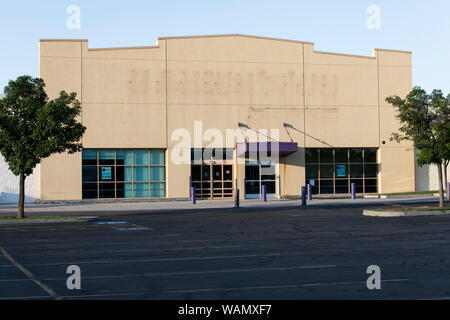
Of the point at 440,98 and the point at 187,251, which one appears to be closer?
the point at 187,251

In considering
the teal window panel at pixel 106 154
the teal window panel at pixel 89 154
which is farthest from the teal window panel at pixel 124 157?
the teal window panel at pixel 89 154

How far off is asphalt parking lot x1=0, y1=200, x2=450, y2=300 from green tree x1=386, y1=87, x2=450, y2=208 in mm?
5570

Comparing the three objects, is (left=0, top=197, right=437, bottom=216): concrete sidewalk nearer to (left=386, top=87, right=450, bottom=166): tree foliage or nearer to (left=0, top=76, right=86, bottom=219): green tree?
(left=0, top=76, right=86, bottom=219): green tree

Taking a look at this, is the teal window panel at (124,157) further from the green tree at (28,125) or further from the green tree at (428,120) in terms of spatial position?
the green tree at (428,120)

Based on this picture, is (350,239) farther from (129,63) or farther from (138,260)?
(129,63)

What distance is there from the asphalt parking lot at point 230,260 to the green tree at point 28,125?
4040mm

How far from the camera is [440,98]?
26.2 metres

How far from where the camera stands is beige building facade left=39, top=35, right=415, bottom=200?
4003cm

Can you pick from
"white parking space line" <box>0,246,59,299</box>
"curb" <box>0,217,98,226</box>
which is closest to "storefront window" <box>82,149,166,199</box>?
"curb" <box>0,217,98,226</box>

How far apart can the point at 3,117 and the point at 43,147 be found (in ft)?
6.79

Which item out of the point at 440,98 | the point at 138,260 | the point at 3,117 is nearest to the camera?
the point at 138,260

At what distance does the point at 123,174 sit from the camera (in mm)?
41000
